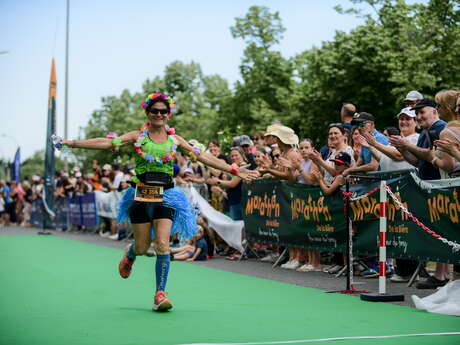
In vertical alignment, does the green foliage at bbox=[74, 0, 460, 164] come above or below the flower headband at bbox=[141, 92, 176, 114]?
above

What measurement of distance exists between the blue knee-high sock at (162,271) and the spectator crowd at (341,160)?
49.5 inches

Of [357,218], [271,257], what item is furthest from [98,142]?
[271,257]

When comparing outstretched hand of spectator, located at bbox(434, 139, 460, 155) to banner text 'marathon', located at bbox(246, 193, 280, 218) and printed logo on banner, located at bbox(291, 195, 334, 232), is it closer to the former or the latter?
printed logo on banner, located at bbox(291, 195, 334, 232)

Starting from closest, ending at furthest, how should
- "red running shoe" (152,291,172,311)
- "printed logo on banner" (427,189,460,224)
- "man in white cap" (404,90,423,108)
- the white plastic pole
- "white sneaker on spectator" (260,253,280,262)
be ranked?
1. "red running shoe" (152,291,172,311)
2. the white plastic pole
3. "printed logo on banner" (427,189,460,224)
4. "man in white cap" (404,90,423,108)
5. "white sneaker on spectator" (260,253,280,262)

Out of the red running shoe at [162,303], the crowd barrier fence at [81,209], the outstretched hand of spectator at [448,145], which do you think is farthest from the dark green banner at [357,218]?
the crowd barrier fence at [81,209]

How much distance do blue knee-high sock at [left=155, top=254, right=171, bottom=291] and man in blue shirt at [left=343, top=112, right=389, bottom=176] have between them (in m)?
3.80

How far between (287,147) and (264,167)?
0.62 meters

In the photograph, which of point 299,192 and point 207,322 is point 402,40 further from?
point 207,322

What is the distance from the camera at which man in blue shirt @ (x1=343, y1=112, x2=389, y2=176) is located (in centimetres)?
1070

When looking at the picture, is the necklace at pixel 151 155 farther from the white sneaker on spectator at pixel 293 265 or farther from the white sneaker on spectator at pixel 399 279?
the white sneaker on spectator at pixel 293 265

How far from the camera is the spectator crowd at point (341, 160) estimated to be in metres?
9.06

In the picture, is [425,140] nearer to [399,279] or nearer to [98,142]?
[399,279]

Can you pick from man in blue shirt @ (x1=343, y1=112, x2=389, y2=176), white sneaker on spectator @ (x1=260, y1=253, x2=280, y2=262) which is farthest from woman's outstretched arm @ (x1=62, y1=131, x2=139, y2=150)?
white sneaker on spectator @ (x1=260, y1=253, x2=280, y2=262)

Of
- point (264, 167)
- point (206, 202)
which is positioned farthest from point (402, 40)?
point (264, 167)
